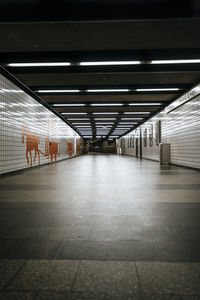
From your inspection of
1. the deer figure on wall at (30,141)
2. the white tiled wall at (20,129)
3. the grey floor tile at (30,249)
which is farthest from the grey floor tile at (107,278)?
the deer figure on wall at (30,141)

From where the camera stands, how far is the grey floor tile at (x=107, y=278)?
58.7 inches

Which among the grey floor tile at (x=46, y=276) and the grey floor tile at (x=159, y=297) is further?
the grey floor tile at (x=46, y=276)

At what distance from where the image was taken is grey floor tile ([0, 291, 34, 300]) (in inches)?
55.2

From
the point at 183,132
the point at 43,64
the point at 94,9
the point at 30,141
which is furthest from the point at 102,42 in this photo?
the point at 183,132

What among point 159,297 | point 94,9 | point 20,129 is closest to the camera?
point 159,297

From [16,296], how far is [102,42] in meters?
6.41

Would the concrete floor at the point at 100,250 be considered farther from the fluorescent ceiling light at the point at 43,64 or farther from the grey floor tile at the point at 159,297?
the fluorescent ceiling light at the point at 43,64

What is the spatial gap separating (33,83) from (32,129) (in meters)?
2.98

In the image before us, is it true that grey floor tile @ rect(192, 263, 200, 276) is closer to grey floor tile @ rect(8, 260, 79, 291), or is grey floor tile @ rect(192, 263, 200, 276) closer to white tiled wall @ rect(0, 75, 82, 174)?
grey floor tile @ rect(8, 260, 79, 291)

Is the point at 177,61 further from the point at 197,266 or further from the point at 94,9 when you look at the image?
the point at 197,266

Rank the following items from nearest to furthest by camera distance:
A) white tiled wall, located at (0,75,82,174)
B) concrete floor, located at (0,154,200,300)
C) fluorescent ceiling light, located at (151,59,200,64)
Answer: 1. concrete floor, located at (0,154,200,300)
2. fluorescent ceiling light, located at (151,59,200,64)
3. white tiled wall, located at (0,75,82,174)

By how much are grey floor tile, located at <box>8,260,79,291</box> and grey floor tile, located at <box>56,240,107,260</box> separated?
126mm

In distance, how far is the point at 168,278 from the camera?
163cm

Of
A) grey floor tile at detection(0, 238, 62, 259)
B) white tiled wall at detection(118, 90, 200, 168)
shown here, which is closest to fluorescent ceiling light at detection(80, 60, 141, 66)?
white tiled wall at detection(118, 90, 200, 168)
